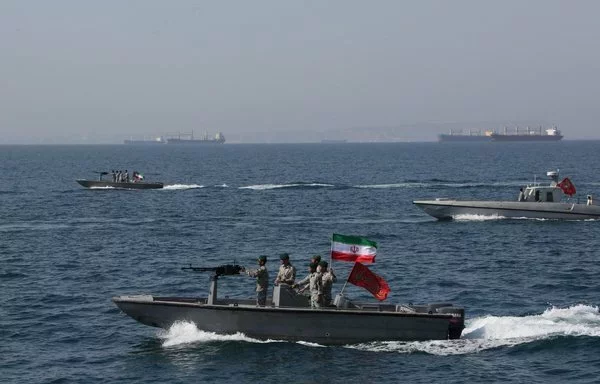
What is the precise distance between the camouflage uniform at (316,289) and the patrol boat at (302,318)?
0.31 meters

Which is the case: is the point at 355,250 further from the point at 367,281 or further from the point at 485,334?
the point at 485,334

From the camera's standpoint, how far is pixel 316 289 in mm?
33094

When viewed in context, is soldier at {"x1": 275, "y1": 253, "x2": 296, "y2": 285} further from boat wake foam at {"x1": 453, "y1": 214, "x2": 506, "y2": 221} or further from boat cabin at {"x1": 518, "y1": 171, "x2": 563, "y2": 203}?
boat cabin at {"x1": 518, "y1": 171, "x2": 563, "y2": 203}

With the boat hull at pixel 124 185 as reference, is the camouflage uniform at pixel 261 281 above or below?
above

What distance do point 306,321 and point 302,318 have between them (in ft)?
0.57

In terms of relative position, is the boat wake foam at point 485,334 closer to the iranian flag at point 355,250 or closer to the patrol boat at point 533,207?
the iranian flag at point 355,250

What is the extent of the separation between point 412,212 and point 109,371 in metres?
54.8

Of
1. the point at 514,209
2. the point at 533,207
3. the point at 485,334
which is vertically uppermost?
the point at 533,207

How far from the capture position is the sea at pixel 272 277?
31.6 m

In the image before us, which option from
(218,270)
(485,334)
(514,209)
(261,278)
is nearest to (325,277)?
(261,278)

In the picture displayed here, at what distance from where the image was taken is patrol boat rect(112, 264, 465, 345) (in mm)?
32844

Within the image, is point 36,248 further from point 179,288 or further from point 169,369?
point 169,369

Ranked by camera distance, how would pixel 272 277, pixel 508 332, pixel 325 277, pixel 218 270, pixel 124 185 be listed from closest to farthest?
pixel 325 277, pixel 218 270, pixel 508 332, pixel 272 277, pixel 124 185

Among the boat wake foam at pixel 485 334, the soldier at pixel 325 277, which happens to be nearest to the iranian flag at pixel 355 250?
the soldier at pixel 325 277
